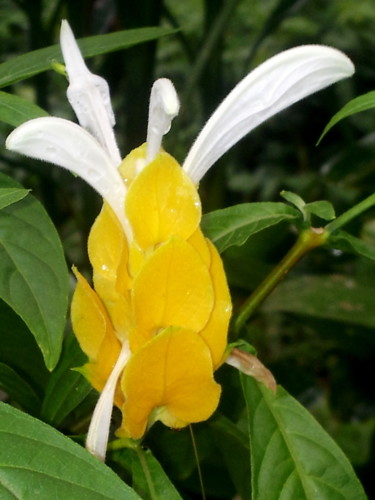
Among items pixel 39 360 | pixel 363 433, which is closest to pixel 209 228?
pixel 39 360

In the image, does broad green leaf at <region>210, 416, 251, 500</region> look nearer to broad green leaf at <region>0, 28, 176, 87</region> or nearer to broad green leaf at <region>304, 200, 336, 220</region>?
broad green leaf at <region>304, 200, 336, 220</region>

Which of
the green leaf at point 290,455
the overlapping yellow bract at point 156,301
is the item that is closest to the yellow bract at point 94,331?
the overlapping yellow bract at point 156,301

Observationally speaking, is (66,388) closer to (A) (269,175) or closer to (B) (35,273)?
(B) (35,273)

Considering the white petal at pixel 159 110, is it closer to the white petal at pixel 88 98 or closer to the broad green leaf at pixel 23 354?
the white petal at pixel 88 98

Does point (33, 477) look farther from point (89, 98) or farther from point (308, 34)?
point (308, 34)

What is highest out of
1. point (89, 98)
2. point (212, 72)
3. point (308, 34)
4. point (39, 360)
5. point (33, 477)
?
point (308, 34)

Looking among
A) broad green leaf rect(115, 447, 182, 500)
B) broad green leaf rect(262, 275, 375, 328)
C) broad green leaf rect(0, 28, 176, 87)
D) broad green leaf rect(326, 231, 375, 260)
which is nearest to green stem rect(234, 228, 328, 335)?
broad green leaf rect(326, 231, 375, 260)

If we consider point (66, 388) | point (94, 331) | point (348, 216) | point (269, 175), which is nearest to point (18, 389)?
point (66, 388)
